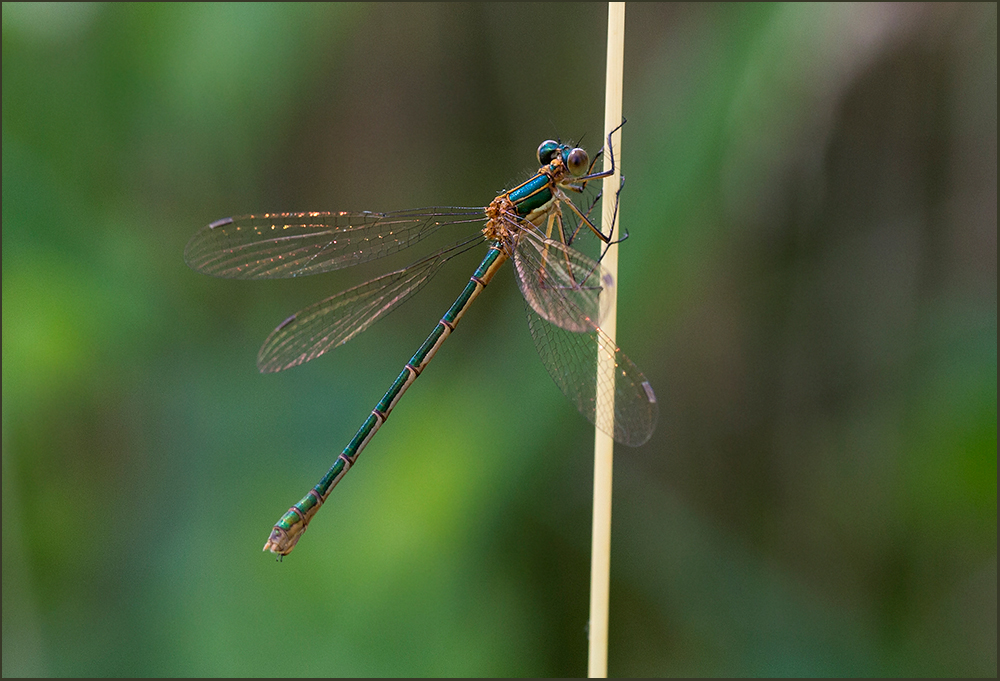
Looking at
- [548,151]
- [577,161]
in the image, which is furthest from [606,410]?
[548,151]

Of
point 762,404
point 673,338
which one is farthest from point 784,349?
point 673,338

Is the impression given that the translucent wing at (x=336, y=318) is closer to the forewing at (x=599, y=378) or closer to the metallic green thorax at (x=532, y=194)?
the metallic green thorax at (x=532, y=194)

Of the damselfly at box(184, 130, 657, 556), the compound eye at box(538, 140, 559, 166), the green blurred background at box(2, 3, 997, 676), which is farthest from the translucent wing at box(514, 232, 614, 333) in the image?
the green blurred background at box(2, 3, 997, 676)

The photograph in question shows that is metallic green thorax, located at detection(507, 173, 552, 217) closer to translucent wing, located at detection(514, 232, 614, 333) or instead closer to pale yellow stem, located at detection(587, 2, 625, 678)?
translucent wing, located at detection(514, 232, 614, 333)

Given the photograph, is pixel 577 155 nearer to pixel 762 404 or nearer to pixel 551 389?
pixel 551 389

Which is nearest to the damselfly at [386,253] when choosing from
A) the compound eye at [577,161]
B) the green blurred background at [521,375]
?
the compound eye at [577,161]

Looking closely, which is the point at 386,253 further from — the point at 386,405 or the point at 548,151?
the point at 548,151

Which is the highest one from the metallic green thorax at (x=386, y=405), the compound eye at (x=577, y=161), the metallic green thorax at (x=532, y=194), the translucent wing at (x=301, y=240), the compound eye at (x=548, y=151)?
the compound eye at (x=548, y=151)
